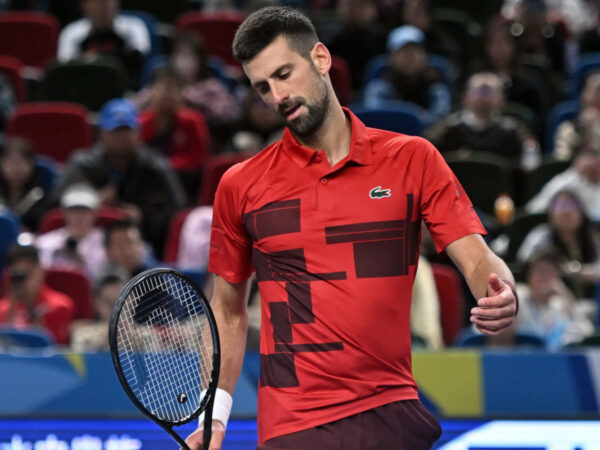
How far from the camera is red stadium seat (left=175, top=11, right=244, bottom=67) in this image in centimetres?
872

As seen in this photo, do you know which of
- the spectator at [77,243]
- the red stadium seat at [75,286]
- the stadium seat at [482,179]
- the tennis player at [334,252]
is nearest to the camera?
the tennis player at [334,252]

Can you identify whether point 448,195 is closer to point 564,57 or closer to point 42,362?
point 42,362

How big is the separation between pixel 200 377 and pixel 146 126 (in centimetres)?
496

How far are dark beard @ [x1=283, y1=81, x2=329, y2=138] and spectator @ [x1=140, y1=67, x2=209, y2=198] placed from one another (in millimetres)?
4915

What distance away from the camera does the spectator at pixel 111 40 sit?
27.8 feet

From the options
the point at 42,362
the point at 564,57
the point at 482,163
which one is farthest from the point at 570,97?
the point at 42,362

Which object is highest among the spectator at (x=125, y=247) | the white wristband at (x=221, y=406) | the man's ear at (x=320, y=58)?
the spectator at (x=125, y=247)

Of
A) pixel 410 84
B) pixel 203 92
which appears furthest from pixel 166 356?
pixel 410 84

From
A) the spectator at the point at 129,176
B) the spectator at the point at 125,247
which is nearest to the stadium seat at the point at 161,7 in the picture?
the spectator at the point at 129,176

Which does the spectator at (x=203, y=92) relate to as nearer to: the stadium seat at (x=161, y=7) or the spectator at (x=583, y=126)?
the stadium seat at (x=161, y=7)

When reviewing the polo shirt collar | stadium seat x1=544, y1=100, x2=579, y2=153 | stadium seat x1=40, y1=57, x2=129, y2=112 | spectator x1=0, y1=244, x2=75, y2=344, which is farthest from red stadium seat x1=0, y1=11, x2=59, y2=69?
the polo shirt collar

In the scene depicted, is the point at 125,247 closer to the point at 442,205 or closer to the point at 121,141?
the point at 121,141

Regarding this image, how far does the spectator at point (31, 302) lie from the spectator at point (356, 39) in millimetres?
3788

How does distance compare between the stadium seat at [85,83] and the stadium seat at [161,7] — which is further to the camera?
the stadium seat at [161,7]
